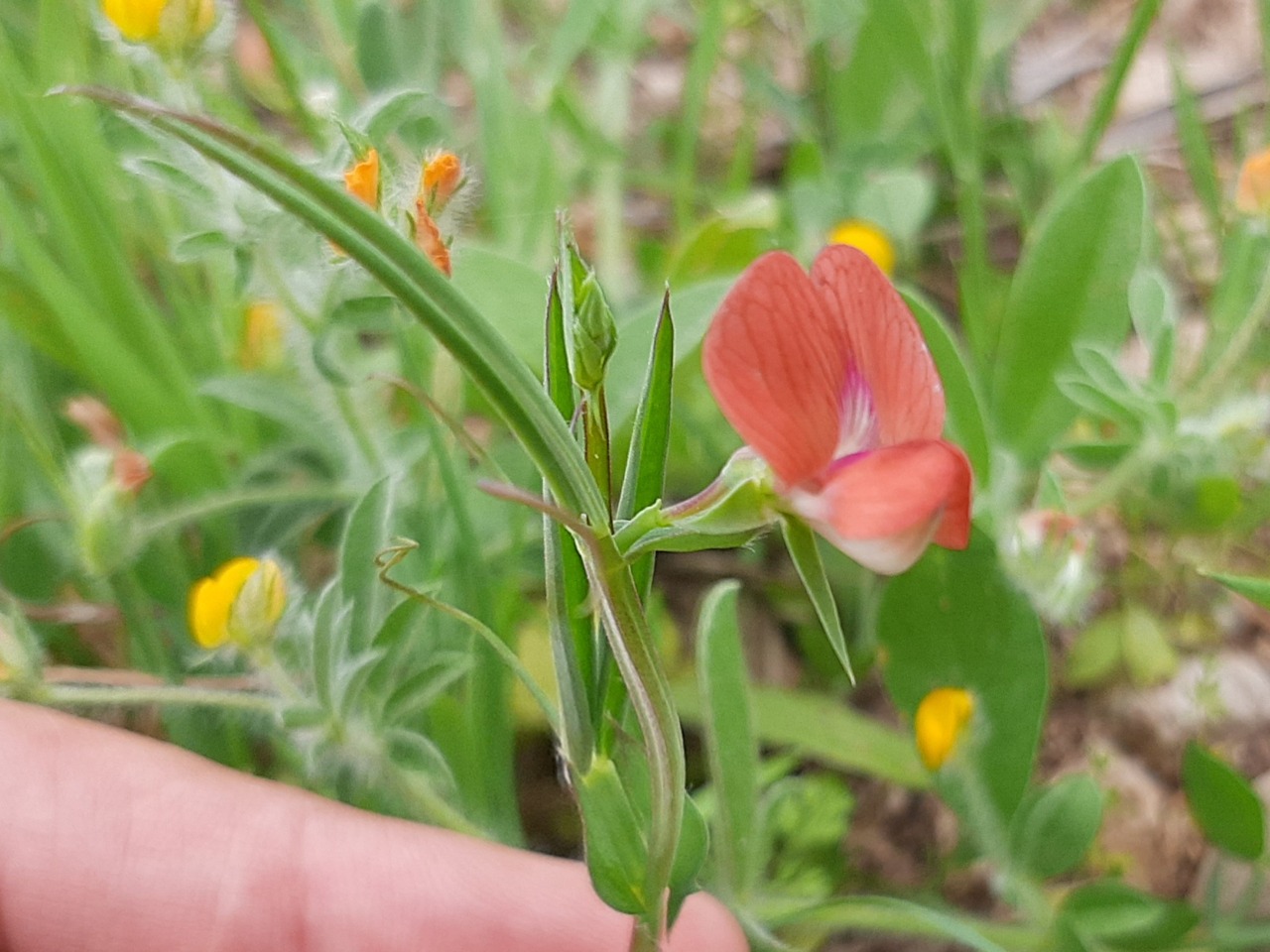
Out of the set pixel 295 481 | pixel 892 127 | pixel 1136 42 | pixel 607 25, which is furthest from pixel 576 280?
pixel 892 127

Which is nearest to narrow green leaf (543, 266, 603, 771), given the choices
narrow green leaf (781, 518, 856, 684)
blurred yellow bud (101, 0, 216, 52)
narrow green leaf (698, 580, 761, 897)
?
narrow green leaf (781, 518, 856, 684)

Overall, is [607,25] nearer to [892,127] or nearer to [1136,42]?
[892,127]

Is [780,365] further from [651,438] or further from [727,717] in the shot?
[727,717]

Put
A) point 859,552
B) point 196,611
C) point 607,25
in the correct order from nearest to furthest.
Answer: point 859,552, point 196,611, point 607,25

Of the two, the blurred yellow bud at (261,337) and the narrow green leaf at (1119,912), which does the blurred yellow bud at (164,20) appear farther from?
the narrow green leaf at (1119,912)

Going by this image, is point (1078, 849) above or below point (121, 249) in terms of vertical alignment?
below
